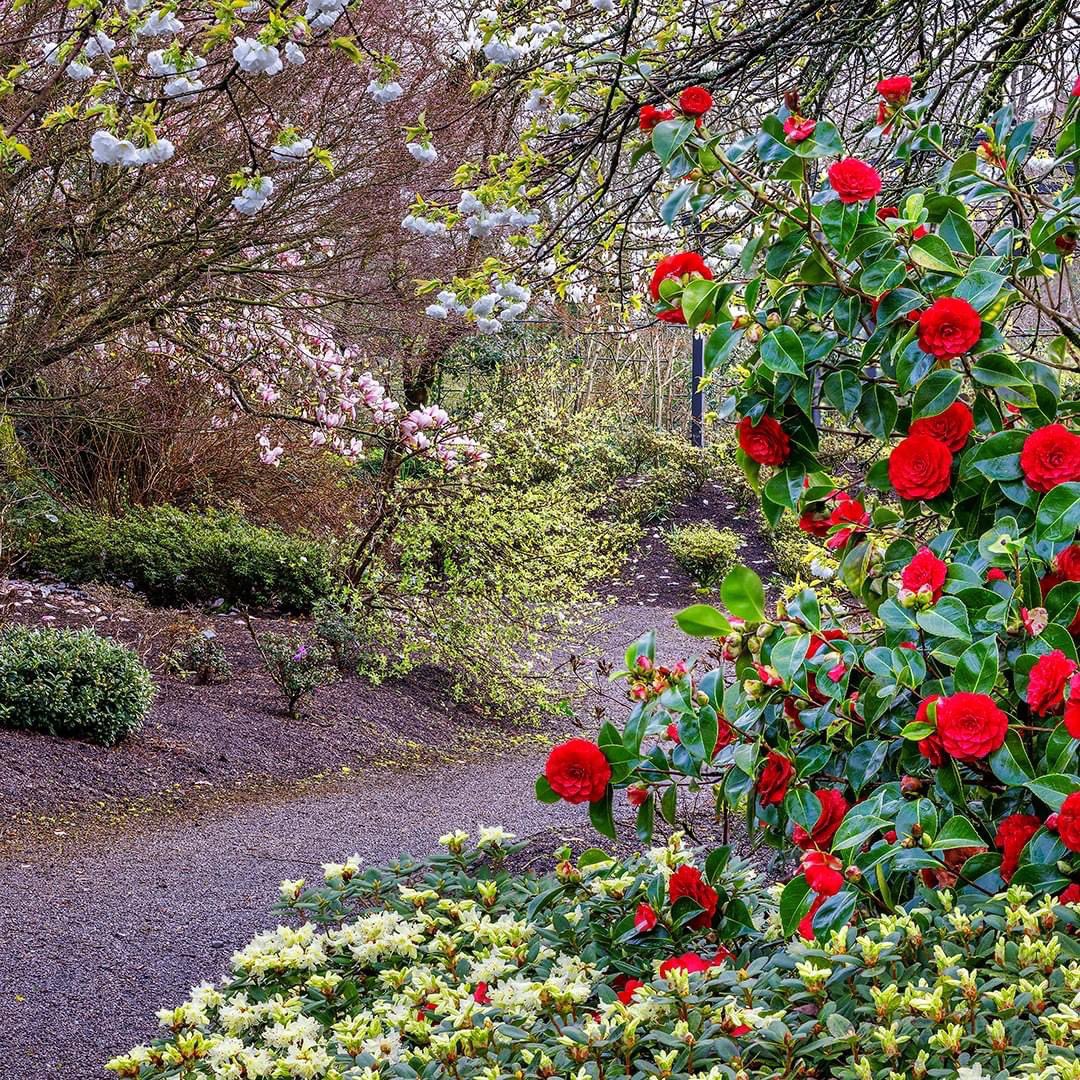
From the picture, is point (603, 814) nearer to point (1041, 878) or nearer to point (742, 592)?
point (742, 592)

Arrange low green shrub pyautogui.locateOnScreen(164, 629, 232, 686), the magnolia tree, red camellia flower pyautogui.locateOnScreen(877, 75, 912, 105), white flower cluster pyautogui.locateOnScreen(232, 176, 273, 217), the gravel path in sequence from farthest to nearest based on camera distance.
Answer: low green shrub pyautogui.locateOnScreen(164, 629, 232, 686) < the magnolia tree < white flower cluster pyautogui.locateOnScreen(232, 176, 273, 217) < the gravel path < red camellia flower pyautogui.locateOnScreen(877, 75, 912, 105)

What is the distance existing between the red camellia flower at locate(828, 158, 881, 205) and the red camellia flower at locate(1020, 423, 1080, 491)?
527mm

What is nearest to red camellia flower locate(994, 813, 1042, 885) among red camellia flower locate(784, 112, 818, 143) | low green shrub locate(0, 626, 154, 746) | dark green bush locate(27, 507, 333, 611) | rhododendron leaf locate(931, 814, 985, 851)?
rhododendron leaf locate(931, 814, 985, 851)

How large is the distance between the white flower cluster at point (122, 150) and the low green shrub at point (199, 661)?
12.9 feet

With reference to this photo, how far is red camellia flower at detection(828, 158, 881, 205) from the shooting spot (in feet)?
6.80

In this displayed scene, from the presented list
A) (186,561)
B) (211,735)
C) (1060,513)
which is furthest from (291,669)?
(1060,513)

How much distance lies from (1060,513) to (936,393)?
1.00 ft

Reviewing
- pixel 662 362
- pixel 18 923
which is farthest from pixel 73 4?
pixel 662 362

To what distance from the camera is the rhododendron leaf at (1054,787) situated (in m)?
1.76

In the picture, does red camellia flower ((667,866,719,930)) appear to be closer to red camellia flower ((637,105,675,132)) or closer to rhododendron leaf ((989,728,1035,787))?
rhododendron leaf ((989,728,1035,787))

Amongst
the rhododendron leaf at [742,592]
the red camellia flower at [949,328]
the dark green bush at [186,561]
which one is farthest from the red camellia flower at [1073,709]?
the dark green bush at [186,561]

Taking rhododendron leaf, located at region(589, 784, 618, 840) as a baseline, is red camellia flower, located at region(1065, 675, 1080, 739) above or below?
above

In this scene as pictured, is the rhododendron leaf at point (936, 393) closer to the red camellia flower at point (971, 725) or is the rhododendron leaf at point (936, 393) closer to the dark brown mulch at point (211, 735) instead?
the red camellia flower at point (971, 725)

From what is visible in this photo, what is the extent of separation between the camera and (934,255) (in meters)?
2.11
